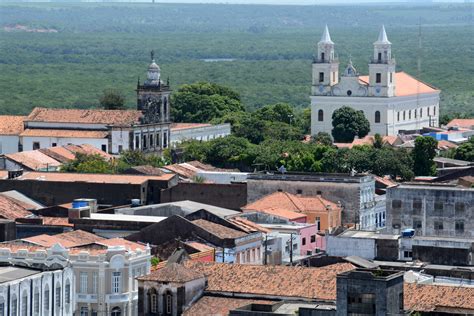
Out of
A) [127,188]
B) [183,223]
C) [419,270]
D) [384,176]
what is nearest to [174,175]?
[127,188]

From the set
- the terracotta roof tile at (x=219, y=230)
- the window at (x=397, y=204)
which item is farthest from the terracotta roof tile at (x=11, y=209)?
the window at (x=397, y=204)

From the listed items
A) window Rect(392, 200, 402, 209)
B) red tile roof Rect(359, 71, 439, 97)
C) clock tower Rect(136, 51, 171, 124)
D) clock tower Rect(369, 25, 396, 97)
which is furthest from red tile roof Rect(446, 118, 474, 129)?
window Rect(392, 200, 402, 209)

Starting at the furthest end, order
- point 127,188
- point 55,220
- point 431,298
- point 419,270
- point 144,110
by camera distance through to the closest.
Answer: point 144,110
point 127,188
point 55,220
point 419,270
point 431,298

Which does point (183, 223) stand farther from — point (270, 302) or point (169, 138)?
point (169, 138)

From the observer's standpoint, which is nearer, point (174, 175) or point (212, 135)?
point (174, 175)

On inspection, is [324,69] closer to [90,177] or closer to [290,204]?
[90,177]

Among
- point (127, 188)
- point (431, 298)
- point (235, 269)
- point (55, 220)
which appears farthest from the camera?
point (127, 188)

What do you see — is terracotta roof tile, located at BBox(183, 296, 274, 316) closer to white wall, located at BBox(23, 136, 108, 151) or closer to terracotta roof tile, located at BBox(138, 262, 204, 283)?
terracotta roof tile, located at BBox(138, 262, 204, 283)
